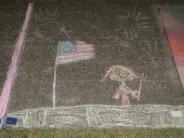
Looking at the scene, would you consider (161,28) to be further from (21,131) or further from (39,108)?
(21,131)

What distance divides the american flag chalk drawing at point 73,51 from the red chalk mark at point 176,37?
123cm

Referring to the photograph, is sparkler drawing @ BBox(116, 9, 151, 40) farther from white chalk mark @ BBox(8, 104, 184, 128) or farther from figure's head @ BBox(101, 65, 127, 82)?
white chalk mark @ BBox(8, 104, 184, 128)

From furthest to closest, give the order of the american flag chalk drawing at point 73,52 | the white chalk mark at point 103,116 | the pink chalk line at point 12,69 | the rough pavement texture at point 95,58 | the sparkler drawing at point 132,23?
the sparkler drawing at point 132,23
the american flag chalk drawing at point 73,52
the rough pavement texture at point 95,58
the pink chalk line at point 12,69
the white chalk mark at point 103,116

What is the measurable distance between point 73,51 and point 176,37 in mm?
1662

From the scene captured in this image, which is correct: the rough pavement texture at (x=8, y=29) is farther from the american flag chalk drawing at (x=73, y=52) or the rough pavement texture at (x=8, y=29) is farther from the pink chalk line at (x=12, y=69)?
the american flag chalk drawing at (x=73, y=52)

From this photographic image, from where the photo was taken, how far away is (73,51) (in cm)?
583

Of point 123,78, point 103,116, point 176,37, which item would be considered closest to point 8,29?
point 123,78

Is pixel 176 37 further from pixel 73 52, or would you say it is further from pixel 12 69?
pixel 12 69

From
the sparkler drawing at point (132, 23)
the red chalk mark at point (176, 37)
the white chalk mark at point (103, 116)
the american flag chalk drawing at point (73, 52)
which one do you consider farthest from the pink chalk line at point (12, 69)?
the red chalk mark at point (176, 37)

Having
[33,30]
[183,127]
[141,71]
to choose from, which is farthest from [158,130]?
[33,30]

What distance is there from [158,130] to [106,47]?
184 cm

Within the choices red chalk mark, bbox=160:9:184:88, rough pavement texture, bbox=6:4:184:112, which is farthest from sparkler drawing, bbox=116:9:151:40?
red chalk mark, bbox=160:9:184:88

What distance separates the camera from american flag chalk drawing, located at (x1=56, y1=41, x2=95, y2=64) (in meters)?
5.69

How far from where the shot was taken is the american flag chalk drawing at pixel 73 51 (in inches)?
224
